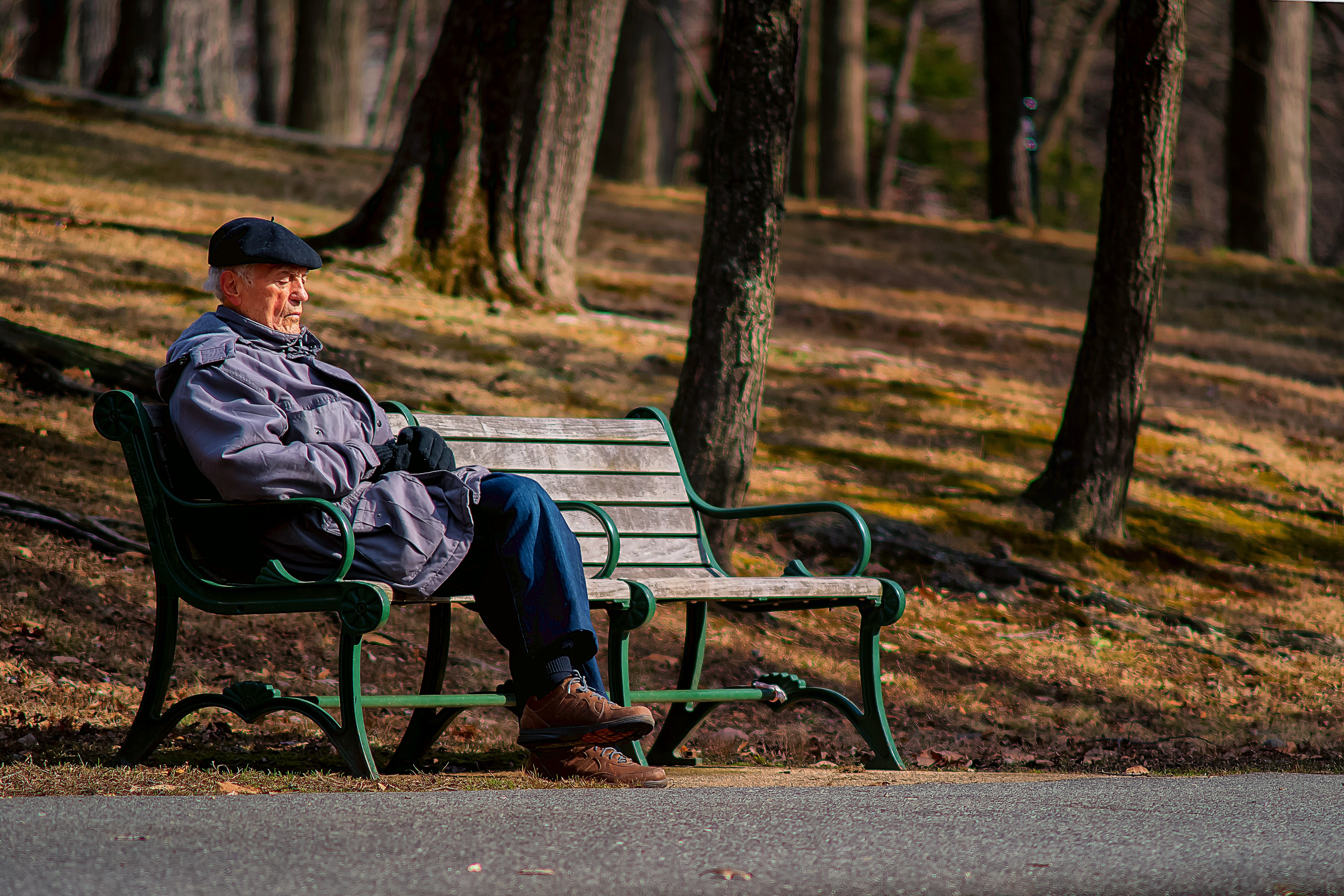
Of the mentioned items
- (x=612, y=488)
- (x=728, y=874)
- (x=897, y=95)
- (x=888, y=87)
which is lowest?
(x=728, y=874)

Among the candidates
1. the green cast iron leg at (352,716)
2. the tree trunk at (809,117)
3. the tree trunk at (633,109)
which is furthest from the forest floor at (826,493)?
the tree trunk at (809,117)

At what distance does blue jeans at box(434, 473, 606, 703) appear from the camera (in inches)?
153

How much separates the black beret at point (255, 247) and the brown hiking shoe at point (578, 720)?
1418mm

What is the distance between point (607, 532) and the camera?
4855 mm

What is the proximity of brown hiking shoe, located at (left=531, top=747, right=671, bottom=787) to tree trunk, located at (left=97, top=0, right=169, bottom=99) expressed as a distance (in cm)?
1666

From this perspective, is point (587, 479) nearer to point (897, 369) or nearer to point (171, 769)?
point (171, 769)

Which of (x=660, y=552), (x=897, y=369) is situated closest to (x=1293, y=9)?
(x=897, y=369)

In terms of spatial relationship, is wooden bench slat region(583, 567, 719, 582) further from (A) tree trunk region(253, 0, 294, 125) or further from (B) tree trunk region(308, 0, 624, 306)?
(A) tree trunk region(253, 0, 294, 125)

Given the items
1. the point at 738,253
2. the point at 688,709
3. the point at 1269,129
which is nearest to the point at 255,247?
the point at 688,709

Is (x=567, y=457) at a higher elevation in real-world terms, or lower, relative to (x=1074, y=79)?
lower

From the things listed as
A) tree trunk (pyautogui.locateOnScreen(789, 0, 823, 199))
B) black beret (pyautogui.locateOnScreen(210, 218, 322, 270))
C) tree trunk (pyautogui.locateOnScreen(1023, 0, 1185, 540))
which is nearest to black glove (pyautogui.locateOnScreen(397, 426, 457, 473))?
black beret (pyautogui.locateOnScreen(210, 218, 322, 270))

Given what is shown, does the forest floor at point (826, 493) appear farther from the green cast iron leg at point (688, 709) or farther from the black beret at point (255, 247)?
the black beret at point (255, 247)

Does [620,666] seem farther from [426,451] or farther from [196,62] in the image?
[196,62]

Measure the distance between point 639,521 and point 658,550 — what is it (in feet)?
0.42
